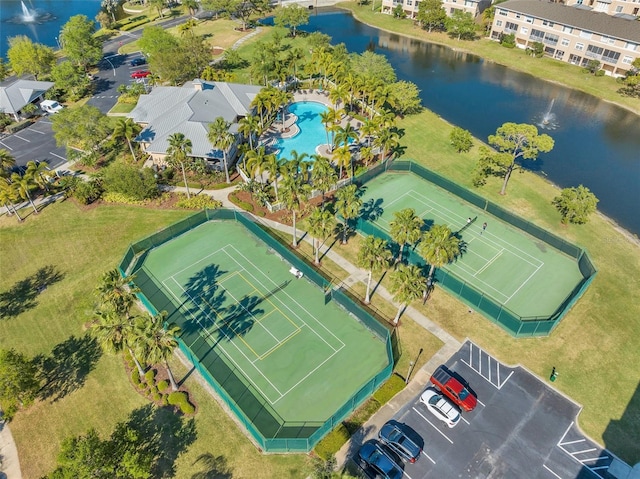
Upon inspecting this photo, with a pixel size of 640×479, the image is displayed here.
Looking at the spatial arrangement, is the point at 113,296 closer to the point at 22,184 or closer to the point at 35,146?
the point at 22,184

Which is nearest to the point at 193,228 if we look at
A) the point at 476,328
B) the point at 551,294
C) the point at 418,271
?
the point at 418,271

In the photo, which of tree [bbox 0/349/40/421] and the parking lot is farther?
tree [bbox 0/349/40/421]

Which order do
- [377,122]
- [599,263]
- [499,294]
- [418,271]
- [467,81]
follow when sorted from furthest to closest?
[467,81] < [377,122] < [599,263] < [499,294] < [418,271]

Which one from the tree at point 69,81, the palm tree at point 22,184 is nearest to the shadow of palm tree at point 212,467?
the palm tree at point 22,184

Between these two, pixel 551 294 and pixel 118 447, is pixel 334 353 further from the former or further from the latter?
pixel 551 294

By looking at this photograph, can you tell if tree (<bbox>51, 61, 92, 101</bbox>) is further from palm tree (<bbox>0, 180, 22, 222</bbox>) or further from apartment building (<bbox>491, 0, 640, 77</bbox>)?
apartment building (<bbox>491, 0, 640, 77</bbox>)

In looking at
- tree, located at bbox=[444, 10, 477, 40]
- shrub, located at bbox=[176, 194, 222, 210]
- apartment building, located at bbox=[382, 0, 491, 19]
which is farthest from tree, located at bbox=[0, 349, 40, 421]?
apartment building, located at bbox=[382, 0, 491, 19]

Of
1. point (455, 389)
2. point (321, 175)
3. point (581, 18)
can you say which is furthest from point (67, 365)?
point (581, 18)
